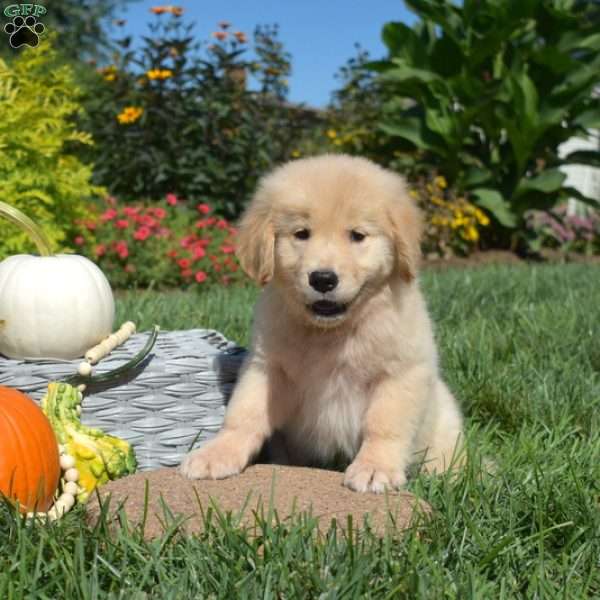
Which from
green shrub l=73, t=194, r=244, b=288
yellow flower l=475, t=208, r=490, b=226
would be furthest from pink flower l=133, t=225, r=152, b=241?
yellow flower l=475, t=208, r=490, b=226

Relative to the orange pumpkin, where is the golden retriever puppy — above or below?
above

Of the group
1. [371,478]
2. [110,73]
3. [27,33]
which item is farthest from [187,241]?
[371,478]

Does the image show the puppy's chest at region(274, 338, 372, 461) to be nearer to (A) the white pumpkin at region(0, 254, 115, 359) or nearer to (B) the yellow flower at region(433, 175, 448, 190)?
(A) the white pumpkin at region(0, 254, 115, 359)

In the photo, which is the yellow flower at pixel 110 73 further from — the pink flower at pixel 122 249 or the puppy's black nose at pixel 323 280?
the puppy's black nose at pixel 323 280

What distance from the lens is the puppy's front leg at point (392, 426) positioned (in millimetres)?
2395

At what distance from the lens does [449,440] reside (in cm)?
279

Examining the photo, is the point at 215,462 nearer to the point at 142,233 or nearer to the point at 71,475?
the point at 71,475

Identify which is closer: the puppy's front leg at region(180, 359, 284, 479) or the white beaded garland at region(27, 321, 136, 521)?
the white beaded garland at region(27, 321, 136, 521)

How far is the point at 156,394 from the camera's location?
2824 mm

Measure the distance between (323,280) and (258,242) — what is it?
31cm

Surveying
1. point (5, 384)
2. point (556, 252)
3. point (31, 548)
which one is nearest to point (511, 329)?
point (5, 384)

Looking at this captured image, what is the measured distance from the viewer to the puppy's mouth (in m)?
2.43

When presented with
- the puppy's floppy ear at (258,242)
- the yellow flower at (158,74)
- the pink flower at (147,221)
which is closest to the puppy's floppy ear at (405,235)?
the puppy's floppy ear at (258,242)

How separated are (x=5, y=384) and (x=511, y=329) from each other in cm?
251
